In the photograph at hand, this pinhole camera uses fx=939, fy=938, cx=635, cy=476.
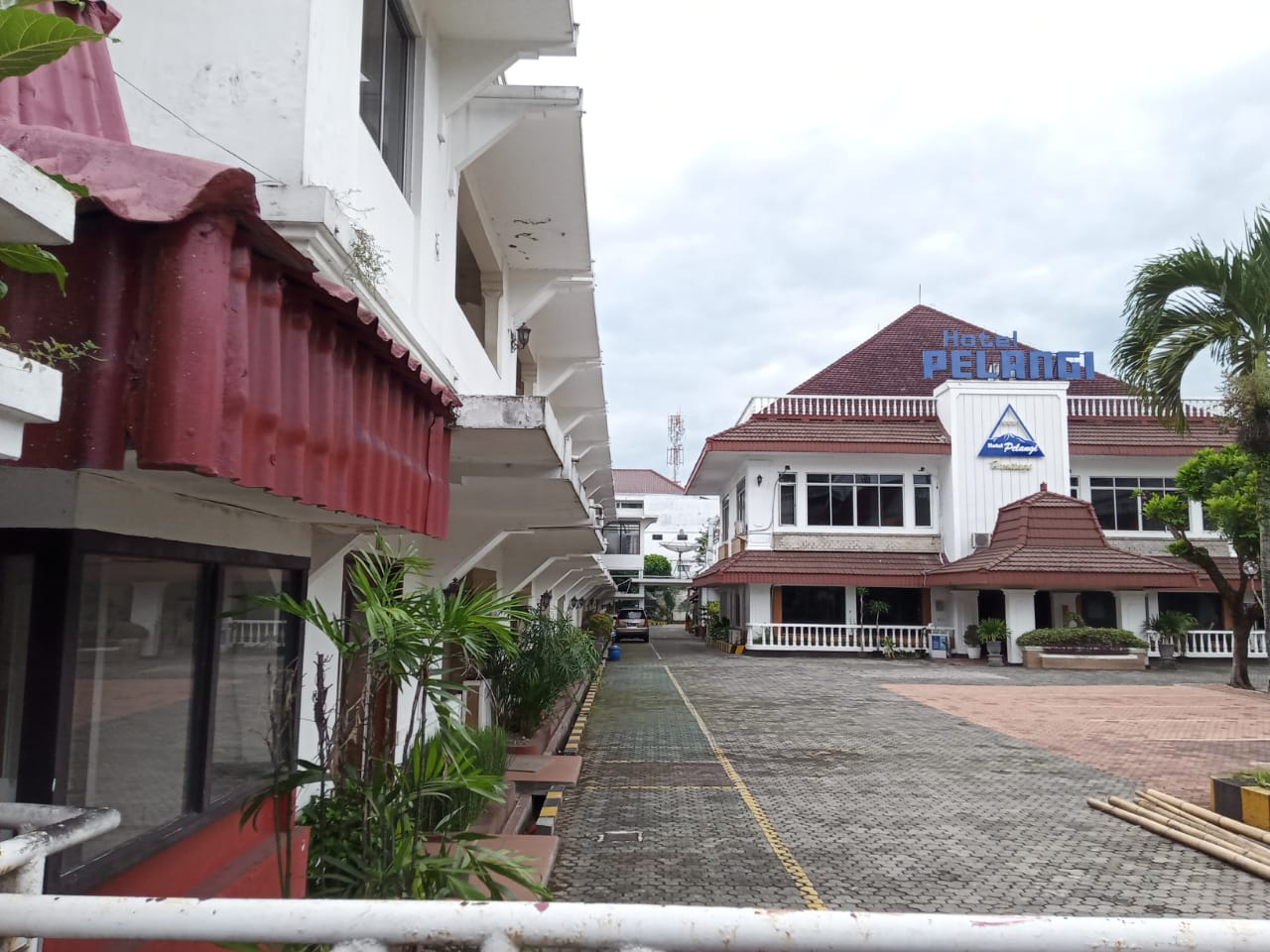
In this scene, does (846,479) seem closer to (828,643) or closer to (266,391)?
(828,643)

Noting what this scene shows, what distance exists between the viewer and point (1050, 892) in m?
5.97

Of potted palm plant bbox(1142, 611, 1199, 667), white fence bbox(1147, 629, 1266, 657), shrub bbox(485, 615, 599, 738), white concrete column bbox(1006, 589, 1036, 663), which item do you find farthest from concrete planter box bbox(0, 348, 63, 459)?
white fence bbox(1147, 629, 1266, 657)

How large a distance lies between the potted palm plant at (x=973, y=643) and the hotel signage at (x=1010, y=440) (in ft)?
17.9

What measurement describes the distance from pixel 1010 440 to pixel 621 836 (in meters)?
25.1

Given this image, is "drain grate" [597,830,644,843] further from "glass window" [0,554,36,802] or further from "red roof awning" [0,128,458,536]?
"red roof awning" [0,128,458,536]

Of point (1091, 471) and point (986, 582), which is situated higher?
point (1091, 471)

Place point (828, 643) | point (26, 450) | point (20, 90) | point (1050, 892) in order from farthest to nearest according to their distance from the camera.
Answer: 1. point (828, 643)
2. point (1050, 892)
3. point (20, 90)
4. point (26, 450)

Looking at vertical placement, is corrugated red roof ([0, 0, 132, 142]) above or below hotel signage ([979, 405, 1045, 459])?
below

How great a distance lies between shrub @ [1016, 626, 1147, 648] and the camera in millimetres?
25250

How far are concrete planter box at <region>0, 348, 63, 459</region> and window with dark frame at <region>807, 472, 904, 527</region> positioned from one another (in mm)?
29533

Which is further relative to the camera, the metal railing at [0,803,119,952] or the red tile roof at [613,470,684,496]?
the red tile roof at [613,470,684,496]

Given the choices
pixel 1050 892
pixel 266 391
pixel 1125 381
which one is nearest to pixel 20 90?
pixel 266 391

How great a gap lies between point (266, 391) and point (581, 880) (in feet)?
16.2

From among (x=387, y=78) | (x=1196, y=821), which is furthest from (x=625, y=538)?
(x=387, y=78)
